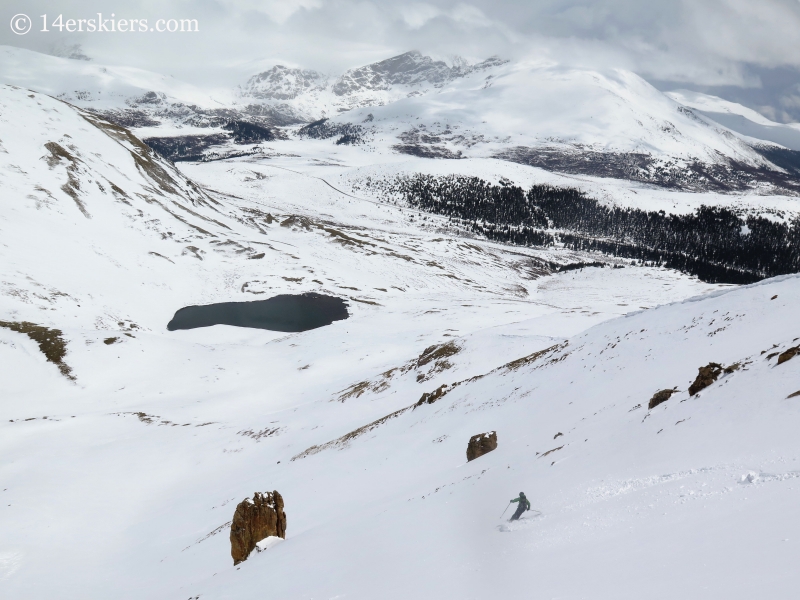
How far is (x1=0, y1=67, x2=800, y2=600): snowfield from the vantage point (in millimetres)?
10195

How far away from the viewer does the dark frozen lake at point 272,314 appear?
86.5m

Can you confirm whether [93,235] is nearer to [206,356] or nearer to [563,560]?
[206,356]

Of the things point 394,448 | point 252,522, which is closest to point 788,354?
point 252,522

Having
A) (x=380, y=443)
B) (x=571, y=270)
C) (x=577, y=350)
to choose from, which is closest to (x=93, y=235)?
(x=380, y=443)

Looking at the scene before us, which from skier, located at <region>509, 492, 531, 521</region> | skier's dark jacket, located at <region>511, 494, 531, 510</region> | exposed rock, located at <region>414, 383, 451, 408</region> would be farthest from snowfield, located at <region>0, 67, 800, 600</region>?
exposed rock, located at <region>414, 383, 451, 408</region>

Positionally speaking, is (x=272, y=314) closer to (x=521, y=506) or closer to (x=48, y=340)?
(x=48, y=340)

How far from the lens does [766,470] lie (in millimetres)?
10352

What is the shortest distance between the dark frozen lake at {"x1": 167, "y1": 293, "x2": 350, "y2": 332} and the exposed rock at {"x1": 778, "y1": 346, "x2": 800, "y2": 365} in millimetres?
78173

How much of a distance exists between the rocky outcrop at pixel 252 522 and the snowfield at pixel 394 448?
0.78m

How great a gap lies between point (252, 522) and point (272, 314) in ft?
254

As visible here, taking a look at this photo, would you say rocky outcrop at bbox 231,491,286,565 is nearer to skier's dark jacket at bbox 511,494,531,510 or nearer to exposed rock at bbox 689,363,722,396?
skier's dark jacket at bbox 511,494,531,510

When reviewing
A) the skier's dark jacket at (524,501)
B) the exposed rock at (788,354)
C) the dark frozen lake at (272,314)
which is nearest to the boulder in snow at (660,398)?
the exposed rock at (788,354)

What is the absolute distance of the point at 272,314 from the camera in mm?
93438

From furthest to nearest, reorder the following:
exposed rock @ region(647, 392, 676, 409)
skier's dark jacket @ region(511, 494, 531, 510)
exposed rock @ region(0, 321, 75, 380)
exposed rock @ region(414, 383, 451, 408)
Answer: exposed rock @ region(0, 321, 75, 380), exposed rock @ region(414, 383, 451, 408), exposed rock @ region(647, 392, 676, 409), skier's dark jacket @ region(511, 494, 531, 510)
